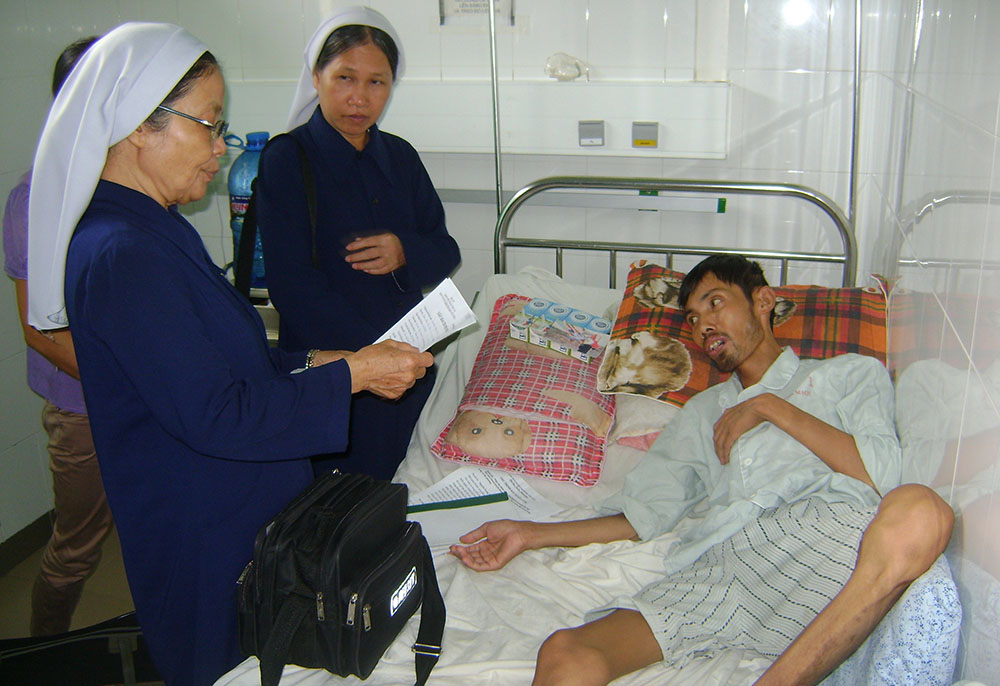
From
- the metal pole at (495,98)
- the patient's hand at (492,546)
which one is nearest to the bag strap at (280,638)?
the patient's hand at (492,546)

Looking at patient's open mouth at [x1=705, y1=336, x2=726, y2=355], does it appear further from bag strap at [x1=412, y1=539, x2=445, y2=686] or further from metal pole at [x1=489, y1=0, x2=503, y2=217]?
metal pole at [x1=489, y1=0, x2=503, y2=217]

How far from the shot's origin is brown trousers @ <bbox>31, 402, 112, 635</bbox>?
2.45m

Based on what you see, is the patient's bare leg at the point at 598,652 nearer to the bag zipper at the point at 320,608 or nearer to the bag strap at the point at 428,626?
the bag strap at the point at 428,626

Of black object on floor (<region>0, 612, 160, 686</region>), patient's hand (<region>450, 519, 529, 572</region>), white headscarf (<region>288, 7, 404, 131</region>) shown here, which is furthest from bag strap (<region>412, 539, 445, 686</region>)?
white headscarf (<region>288, 7, 404, 131</region>)

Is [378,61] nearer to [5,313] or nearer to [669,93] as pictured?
[669,93]

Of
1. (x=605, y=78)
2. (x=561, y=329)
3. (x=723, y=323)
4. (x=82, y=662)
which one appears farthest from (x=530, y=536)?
(x=605, y=78)

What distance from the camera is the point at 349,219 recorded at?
250cm

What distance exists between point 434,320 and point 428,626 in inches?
25.0

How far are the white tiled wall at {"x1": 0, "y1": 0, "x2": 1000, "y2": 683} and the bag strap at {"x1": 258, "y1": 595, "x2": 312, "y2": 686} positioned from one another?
1.75 metres

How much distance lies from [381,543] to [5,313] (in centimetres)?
229

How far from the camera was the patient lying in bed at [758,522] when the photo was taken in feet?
5.01

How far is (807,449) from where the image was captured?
1982mm

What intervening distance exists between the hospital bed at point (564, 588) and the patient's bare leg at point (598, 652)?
0.14ft

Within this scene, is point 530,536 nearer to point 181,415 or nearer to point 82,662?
point 181,415
